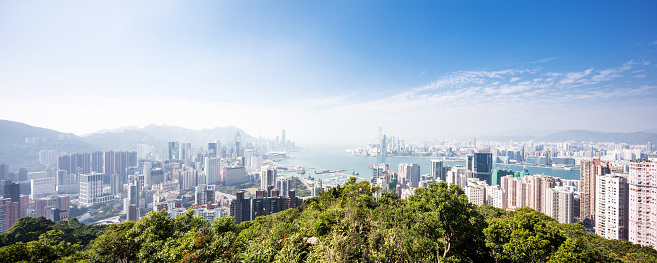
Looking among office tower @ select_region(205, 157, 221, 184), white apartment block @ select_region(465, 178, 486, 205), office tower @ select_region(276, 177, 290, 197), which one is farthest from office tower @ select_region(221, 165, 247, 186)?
white apartment block @ select_region(465, 178, 486, 205)

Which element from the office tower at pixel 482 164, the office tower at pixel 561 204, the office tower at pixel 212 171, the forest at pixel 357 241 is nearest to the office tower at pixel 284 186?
the office tower at pixel 212 171

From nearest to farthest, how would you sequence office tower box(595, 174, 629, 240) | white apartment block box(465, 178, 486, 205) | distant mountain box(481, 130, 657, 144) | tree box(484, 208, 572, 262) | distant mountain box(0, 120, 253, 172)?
tree box(484, 208, 572, 262) → office tower box(595, 174, 629, 240) → white apartment block box(465, 178, 486, 205) → distant mountain box(0, 120, 253, 172) → distant mountain box(481, 130, 657, 144)

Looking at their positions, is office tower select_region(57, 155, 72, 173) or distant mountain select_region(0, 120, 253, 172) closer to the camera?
office tower select_region(57, 155, 72, 173)

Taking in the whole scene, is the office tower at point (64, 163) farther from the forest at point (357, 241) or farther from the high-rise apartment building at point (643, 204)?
the high-rise apartment building at point (643, 204)

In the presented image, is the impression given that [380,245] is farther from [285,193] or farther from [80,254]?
[285,193]

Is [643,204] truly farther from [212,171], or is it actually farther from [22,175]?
[22,175]

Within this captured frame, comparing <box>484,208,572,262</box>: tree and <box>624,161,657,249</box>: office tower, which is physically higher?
<box>484,208,572,262</box>: tree

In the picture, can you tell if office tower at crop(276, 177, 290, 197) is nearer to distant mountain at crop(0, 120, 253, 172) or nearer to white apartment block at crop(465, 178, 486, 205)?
white apartment block at crop(465, 178, 486, 205)

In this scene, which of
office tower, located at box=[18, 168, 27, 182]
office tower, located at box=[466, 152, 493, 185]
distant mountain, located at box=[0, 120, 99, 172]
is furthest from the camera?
distant mountain, located at box=[0, 120, 99, 172]

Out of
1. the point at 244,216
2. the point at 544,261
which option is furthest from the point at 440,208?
the point at 244,216
